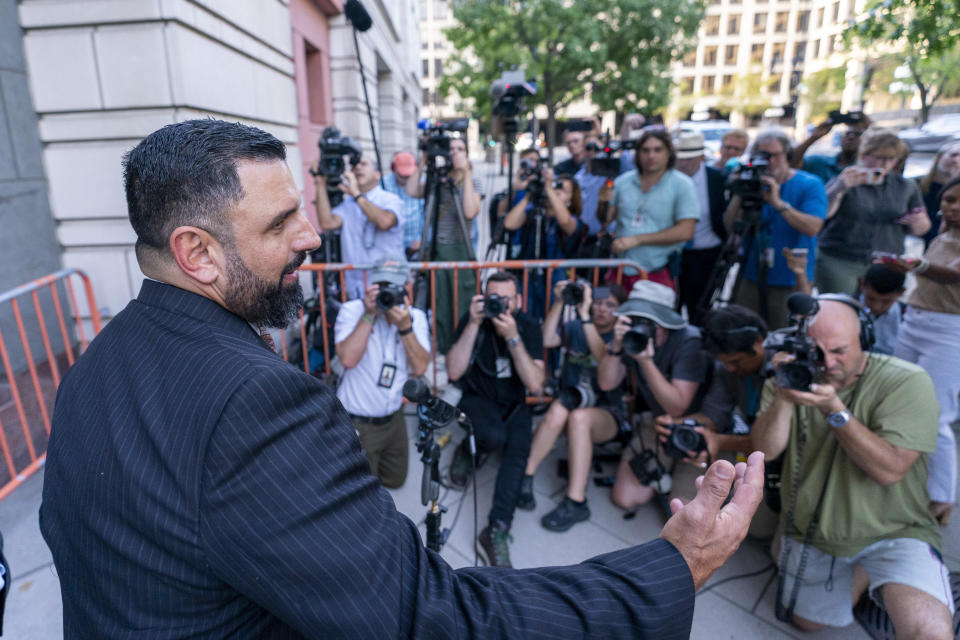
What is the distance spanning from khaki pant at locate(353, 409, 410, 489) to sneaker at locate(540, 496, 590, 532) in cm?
101

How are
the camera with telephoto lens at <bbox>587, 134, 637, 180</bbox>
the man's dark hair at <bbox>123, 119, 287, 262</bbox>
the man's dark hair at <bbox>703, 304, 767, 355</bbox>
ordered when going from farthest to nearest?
the camera with telephoto lens at <bbox>587, 134, 637, 180</bbox>, the man's dark hair at <bbox>703, 304, 767, 355</bbox>, the man's dark hair at <bbox>123, 119, 287, 262</bbox>

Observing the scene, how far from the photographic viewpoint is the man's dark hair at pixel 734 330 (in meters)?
2.97

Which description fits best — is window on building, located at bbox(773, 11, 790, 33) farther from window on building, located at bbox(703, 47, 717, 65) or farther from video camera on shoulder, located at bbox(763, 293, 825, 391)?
video camera on shoulder, located at bbox(763, 293, 825, 391)

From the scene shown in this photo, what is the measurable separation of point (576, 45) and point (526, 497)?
17376 millimetres

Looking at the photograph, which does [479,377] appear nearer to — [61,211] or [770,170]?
[770,170]

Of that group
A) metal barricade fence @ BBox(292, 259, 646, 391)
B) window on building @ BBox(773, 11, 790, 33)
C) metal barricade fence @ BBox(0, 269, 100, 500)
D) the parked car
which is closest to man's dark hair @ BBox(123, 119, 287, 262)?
metal barricade fence @ BBox(0, 269, 100, 500)

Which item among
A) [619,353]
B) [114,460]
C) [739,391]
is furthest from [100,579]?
[739,391]

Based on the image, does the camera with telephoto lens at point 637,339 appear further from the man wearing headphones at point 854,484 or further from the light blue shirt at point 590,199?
the light blue shirt at point 590,199

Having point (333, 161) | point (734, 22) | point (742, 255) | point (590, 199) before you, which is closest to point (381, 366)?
point (333, 161)

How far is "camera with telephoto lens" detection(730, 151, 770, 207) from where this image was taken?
4047 millimetres

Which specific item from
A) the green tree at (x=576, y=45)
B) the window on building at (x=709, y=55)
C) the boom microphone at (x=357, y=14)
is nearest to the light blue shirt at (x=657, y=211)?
the boom microphone at (x=357, y=14)

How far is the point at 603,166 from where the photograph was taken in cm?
458

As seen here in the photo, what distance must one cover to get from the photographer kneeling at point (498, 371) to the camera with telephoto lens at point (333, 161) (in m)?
1.55

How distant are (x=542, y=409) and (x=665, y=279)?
4.80 feet
